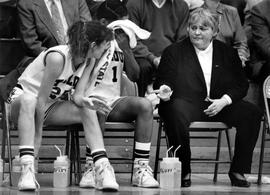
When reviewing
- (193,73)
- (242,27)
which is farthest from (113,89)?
(242,27)

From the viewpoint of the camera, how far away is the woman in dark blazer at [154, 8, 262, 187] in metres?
6.07

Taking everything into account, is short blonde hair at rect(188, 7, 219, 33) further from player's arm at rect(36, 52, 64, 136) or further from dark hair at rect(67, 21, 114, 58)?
player's arm at rect(36, 52, 64, 136)

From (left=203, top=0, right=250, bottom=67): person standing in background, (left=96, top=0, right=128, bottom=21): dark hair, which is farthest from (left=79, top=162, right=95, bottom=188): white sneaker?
(left=203, top=0, right=250, bottom=67): person standing in background

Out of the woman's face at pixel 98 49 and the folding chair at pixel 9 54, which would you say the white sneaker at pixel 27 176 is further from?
the folding chair at pixel 9 54

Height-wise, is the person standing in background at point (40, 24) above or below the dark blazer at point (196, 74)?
above

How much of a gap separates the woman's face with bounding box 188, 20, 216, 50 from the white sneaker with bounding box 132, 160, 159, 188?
105 centimetres

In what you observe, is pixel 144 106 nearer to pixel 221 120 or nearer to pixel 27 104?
pixel 221 120

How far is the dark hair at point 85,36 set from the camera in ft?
18.6

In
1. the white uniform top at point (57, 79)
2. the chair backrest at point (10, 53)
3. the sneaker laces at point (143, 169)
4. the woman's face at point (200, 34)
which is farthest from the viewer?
the chair backrest at point (10, 53)

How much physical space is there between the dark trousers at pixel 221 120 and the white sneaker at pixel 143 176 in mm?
260

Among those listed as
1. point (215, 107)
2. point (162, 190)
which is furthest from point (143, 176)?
point (215, 107)

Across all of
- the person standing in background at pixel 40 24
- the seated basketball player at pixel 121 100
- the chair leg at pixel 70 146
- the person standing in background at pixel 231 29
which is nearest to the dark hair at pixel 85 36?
the seated basketball player at pixel 121 100

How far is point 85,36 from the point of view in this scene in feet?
18.6

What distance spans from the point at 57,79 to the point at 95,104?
33 centimetres
